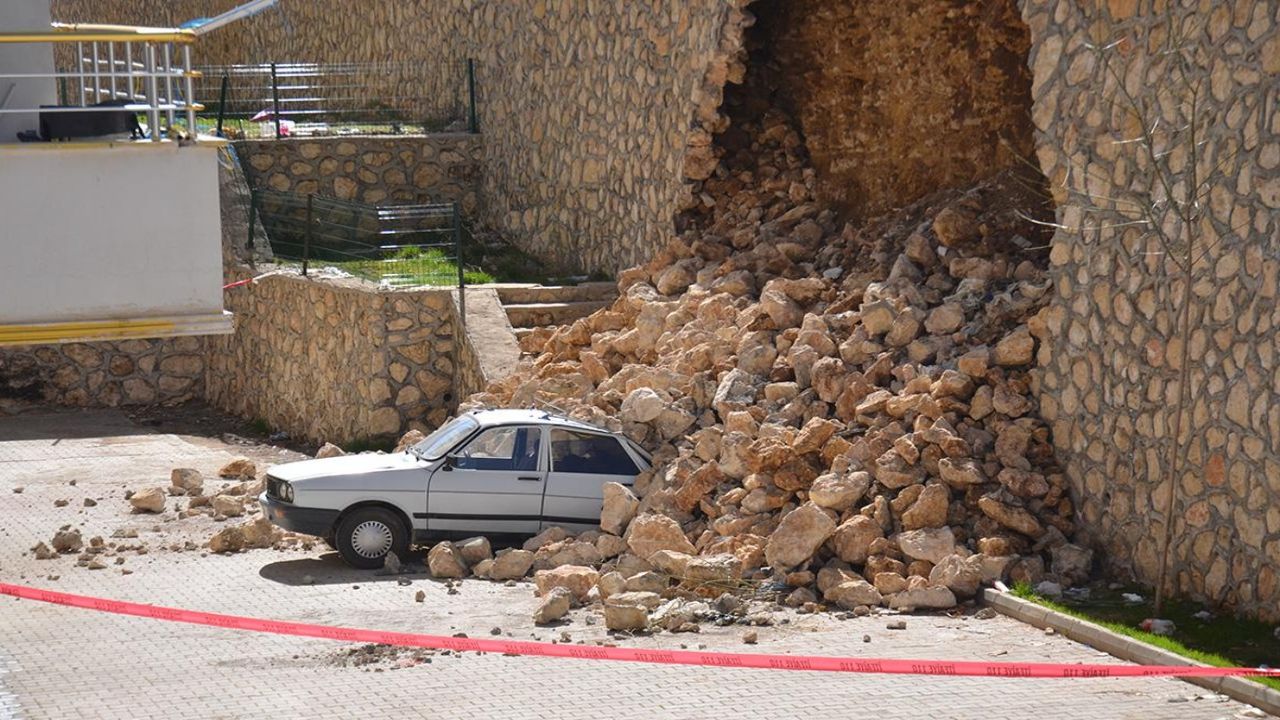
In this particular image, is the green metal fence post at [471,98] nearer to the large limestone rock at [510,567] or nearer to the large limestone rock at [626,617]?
the large limestone rock at [510,567]

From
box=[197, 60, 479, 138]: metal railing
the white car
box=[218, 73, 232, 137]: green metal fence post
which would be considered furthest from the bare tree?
box=[218, 73, 232, 137]: green metal fence post

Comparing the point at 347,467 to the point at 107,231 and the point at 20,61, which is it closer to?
the point at 107,231

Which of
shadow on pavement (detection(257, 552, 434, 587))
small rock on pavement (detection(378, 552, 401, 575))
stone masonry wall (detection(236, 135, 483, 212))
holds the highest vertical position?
stone masonry wall (detection(236, 135, 483, 212))

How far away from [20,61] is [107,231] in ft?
7.19

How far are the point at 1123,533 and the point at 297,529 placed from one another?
6494mm

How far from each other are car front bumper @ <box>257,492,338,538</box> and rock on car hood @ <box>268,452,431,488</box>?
0.66 ft

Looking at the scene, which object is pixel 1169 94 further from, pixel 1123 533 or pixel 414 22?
pixel 414 22

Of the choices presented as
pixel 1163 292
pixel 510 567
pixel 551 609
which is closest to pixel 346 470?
pixel 510 567

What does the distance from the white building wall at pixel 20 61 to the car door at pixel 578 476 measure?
520 cm

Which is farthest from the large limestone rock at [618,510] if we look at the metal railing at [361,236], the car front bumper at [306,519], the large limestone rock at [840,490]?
the metal railing at [361,236]

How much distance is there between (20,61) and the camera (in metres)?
15.0

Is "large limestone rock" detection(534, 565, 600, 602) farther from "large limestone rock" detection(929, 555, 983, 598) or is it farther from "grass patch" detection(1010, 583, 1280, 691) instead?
"grass patch" detection(1010, 583, 1280, 691)

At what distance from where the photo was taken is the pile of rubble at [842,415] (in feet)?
42.1

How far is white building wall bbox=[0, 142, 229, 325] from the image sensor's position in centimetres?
1362
